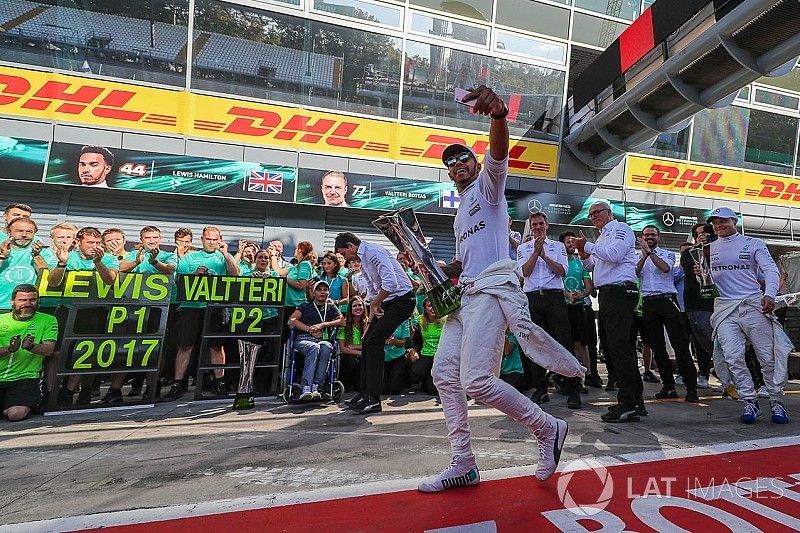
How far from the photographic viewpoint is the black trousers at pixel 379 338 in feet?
15.3

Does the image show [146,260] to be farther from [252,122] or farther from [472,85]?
[472,85]

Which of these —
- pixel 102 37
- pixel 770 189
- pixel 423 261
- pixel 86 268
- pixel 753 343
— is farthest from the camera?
pixel 770 189

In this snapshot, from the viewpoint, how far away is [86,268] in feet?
17.8

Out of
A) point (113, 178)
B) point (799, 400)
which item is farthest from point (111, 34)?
point (799, 400)

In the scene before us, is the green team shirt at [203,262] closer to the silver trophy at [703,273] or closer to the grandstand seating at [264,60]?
the silver trophy at [703,273]

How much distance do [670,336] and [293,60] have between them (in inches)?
398

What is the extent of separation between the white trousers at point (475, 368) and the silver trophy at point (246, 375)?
298 cm

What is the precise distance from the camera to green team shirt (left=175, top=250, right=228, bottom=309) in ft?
19.8

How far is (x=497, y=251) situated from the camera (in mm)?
2699

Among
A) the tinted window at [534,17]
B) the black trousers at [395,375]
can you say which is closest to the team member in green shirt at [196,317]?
the black trousers at [395,375]

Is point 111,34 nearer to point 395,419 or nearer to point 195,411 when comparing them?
point 195,411

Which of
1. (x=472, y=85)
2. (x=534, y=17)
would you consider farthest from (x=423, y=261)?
(x=534, y=17)

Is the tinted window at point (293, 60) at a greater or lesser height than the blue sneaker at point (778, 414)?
greater

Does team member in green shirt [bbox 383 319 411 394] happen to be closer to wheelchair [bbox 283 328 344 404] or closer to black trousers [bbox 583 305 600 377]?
wheelchair [bbox 283 328 344 404]
